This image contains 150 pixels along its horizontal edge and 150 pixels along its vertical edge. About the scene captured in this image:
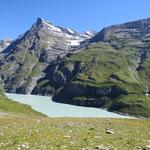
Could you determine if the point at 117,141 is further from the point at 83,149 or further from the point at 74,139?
the point at 83,149

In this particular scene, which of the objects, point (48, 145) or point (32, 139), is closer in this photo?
point (48, 145)

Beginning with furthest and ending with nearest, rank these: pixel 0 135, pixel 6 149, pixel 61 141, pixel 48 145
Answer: pixel 0 135 → pixel 61 141 → pixel 48 145 → pixel 6 149

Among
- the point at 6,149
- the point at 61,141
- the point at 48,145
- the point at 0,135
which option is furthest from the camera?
the point at 0,135

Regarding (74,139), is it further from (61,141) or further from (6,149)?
(6,149)

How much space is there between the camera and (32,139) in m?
26.0

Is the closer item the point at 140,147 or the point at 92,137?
the point at 140,147

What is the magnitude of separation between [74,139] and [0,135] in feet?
16.6

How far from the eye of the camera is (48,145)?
24141 millimetres

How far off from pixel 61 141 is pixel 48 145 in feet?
5.59

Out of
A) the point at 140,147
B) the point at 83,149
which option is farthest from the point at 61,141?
the point at 140,147

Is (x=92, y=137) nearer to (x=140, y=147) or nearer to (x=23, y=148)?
(x=140, y=147)

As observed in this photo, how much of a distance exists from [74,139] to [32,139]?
9.21 ft

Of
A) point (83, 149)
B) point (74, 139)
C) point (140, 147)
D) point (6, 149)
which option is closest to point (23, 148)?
point (6, 149)

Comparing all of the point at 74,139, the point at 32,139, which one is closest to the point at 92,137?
the point at 74,139
